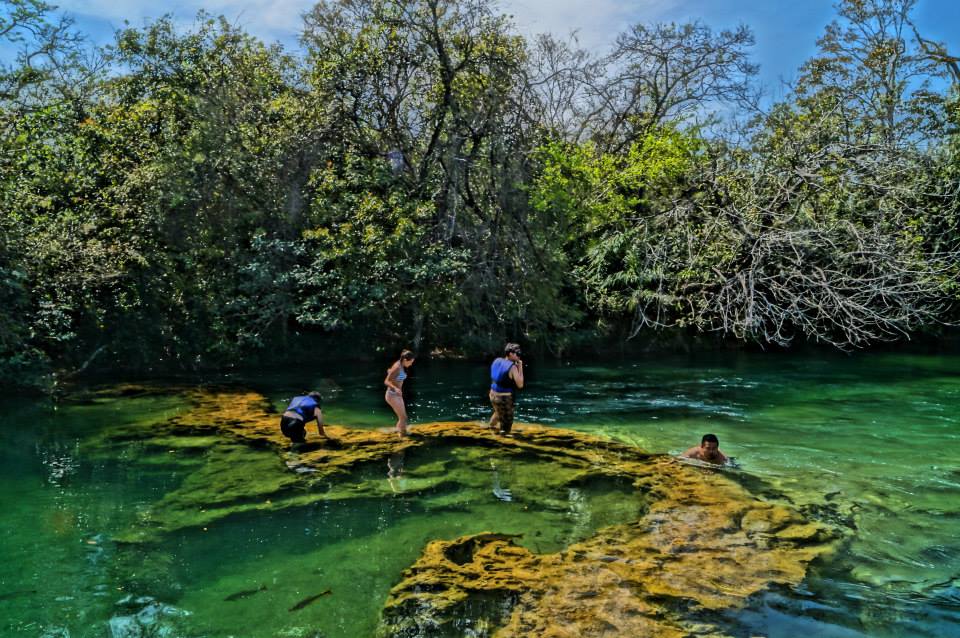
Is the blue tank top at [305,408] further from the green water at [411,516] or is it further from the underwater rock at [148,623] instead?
the underwater rock at [148,623]

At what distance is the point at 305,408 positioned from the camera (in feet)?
37.5

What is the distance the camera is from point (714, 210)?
20.8 m

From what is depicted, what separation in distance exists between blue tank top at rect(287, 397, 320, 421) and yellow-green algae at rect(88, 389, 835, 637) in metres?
0.54

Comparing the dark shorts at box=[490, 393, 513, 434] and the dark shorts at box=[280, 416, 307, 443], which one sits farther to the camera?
the dark shorts at box=[490, 393, 513, 434]

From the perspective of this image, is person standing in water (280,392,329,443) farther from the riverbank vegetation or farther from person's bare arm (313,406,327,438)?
the riverbank vegetation

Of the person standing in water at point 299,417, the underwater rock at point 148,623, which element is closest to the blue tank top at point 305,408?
the person standing in water at point 299,417

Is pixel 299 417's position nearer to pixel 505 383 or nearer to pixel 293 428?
pixel 293 428

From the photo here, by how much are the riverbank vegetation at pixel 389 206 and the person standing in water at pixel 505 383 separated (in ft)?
22.6

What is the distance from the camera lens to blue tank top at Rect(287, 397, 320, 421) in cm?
1139

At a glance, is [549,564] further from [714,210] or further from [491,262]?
[714,210]

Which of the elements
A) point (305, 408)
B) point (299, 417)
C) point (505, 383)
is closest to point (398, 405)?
point (305, 408)

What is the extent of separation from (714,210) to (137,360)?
17397 millimetres

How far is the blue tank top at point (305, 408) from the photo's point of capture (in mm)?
11389

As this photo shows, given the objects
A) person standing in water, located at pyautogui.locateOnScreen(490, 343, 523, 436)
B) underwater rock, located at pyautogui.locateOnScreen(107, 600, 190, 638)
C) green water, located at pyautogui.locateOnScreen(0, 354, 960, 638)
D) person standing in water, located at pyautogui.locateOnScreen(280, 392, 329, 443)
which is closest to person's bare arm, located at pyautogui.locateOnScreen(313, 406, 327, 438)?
person standing in water, located at pyautogui.locateOnScreen(280, 392, 329, 443)
